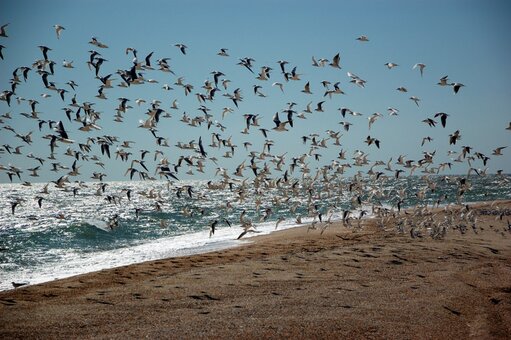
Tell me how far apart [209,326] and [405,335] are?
3.65 meters

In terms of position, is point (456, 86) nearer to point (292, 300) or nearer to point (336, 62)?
point (336, 62)

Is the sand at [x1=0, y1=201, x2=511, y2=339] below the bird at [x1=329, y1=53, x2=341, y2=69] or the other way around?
below

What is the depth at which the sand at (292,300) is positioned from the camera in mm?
7961

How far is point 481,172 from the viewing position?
21.3m

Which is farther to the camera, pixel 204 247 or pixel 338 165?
pixel 338 165

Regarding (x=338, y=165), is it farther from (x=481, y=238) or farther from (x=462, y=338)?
(x=462, y=338)

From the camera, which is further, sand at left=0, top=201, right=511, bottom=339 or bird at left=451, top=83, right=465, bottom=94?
bird at left=451, top=83, right=465, bottom=94

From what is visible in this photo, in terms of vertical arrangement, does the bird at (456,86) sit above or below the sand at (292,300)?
above

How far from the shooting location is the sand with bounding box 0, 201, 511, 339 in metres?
7.96

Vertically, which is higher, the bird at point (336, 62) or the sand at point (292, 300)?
the bird at point (336, 62)

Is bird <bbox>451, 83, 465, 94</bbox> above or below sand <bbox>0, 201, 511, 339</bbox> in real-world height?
above

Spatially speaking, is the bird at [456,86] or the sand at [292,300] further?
the bird at [456,86]

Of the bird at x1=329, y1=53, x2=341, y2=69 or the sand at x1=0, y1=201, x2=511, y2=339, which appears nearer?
the sand at x1=0, y1=201, x2=511, y2=339

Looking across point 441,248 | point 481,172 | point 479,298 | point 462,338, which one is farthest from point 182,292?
point 481,172
